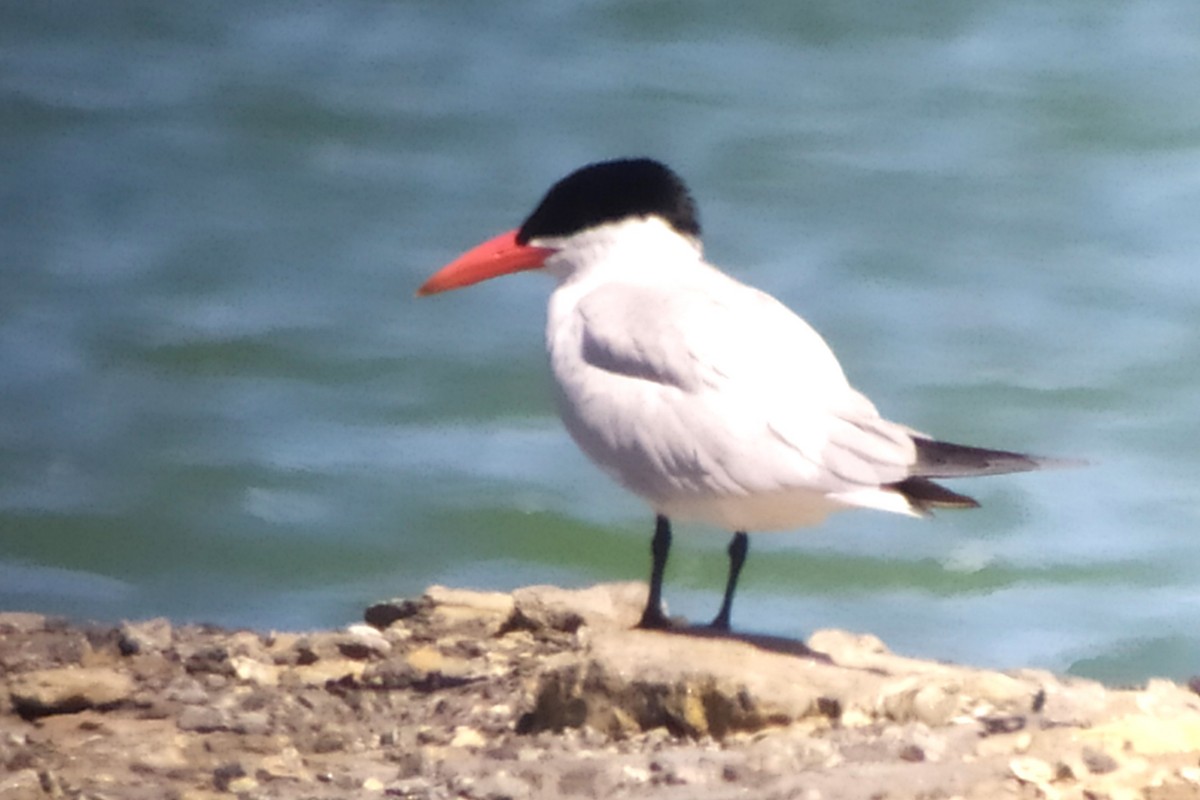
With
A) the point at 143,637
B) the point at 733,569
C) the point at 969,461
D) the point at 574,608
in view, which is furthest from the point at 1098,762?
the point at 143,637

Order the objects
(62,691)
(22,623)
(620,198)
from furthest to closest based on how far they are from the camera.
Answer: (22,623)
(620,198)
(62,691)

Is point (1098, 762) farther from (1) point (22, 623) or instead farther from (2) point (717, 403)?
(1) point (22, 623)

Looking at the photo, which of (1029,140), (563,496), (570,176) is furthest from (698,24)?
(570,176)

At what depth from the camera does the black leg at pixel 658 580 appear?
4.18 meters

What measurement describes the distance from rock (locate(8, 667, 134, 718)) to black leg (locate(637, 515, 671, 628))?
1.05 m

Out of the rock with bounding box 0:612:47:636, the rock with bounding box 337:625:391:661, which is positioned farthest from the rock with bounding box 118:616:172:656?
the rock with bounding box 337:625:391:661

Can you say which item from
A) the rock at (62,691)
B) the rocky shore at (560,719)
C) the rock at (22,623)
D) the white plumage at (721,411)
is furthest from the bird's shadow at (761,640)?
the rock at (22,623)

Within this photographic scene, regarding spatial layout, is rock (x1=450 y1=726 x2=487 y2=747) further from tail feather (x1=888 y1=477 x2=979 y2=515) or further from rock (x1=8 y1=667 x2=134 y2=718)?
tail feather (x1=888 y1=477 x2=979 y2=515)

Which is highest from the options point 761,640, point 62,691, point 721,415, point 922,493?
point 721,415

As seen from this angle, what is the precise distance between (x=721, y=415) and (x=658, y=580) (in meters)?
0.52

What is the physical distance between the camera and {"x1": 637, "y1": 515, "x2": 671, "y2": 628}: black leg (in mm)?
4180

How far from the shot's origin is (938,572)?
8086 millimetres

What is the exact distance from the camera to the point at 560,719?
3.62 metres

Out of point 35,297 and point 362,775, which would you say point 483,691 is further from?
point 35,297
